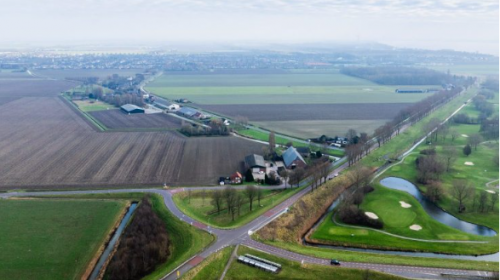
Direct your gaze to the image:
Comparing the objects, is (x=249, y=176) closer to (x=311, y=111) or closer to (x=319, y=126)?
(x=319, y=126)

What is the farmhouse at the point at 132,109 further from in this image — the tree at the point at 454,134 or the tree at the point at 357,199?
the tree at the point at 454,134

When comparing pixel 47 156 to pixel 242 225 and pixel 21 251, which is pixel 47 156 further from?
pixel 242 225

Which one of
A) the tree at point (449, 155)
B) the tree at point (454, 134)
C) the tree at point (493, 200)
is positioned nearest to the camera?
the tree at point (493, 200)

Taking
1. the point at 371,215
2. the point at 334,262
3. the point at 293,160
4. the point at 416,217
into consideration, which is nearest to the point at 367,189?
the point at 371,215

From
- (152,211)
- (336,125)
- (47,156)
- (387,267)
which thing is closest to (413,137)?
(336,125)

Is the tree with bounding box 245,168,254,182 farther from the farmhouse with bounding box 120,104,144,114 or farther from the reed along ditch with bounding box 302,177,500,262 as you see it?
the farmhouse with bounding box 120,104,144,114

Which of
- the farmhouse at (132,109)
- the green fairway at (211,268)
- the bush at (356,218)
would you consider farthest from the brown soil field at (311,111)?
the green fairway at (211,268)

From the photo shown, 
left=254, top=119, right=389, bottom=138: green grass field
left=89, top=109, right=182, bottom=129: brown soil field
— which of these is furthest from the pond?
left=89, top=109, right=182, bottom=129: brown soil field
